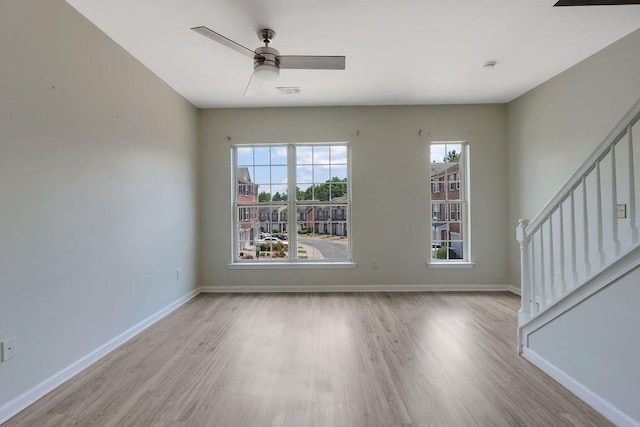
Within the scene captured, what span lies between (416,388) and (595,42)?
11.5 feet

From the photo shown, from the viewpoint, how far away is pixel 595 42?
8.98 feet

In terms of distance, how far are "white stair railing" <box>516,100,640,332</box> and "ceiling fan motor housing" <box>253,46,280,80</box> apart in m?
2.36

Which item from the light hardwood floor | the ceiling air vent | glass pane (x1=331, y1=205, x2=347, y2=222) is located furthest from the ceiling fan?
the light hardwood floor

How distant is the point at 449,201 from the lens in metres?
4.44

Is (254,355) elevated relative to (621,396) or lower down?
lower down

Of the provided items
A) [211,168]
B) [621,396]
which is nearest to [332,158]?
[211,168]

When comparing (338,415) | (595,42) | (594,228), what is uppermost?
(595,42)

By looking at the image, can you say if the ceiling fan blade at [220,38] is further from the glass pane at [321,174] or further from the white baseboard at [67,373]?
the white baseboard at [67,373]

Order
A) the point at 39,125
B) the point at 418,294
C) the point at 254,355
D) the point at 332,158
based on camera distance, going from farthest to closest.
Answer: the point at 332,158 < the point at 418,294 < the point at 254,355 < the point at 39,125

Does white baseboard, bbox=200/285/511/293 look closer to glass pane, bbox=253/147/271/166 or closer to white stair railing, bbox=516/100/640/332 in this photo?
white stair railing, bbox=516/100/640/332

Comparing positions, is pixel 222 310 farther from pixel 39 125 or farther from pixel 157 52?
pixel 157 52

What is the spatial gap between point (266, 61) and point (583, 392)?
3.26 m

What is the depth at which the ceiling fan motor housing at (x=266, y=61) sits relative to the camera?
241cm

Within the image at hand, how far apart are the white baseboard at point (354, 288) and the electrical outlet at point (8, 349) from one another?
2641 millimetres
